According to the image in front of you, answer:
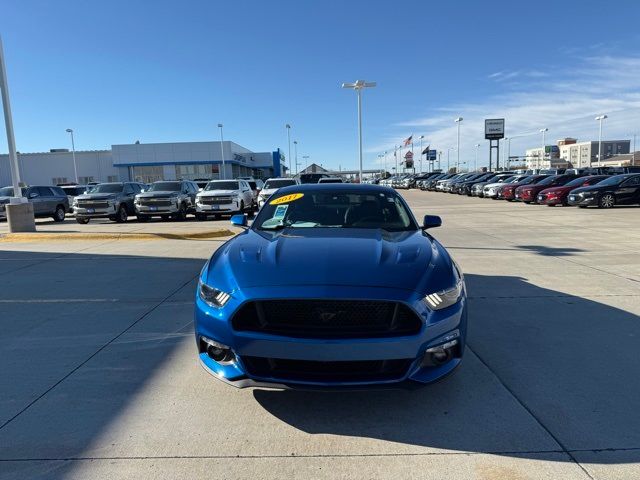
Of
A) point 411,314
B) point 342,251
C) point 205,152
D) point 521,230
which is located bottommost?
point 521,230

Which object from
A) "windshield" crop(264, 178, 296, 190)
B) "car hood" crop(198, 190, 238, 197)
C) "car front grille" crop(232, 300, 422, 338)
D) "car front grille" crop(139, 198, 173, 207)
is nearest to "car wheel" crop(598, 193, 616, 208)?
"windshield" crop(264, 178, 296, 190)

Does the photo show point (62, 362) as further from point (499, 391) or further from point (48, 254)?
point (48, 254)

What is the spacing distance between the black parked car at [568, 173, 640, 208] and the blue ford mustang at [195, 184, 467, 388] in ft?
70.7

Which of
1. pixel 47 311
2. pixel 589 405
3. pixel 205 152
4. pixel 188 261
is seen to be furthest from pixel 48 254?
pixel 205 152

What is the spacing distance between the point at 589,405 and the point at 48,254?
10837 mm

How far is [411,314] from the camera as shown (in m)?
3.07

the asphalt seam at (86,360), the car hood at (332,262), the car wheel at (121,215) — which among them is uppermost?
the car hood at (332,262)

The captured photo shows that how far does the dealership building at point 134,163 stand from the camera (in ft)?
221

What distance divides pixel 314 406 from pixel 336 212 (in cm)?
223

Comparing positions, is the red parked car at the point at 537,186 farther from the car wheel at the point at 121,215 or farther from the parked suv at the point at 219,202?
the car wheel at the point at 121,215

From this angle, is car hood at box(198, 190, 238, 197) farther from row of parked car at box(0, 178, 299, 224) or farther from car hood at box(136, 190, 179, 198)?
car hood at box(136, 190, 179, 198)

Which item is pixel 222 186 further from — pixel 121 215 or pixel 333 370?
pixel 333 370

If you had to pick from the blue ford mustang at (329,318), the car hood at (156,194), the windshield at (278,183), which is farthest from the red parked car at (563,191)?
the blue ford mustang at (329,318)

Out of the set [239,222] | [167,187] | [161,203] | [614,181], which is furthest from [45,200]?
[614,181]
